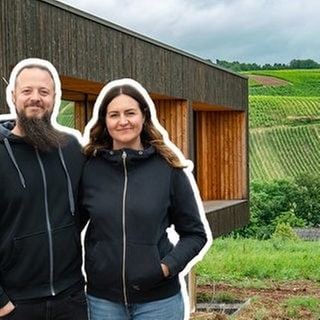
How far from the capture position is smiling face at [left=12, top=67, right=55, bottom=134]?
2.67 m

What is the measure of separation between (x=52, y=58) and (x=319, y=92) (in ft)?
203

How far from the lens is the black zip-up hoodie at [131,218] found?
8.74 ft

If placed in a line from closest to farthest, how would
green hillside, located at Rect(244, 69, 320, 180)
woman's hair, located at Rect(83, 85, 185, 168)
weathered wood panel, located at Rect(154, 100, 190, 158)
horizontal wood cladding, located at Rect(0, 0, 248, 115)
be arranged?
woman's hair, located at Rect(83, 85, 185, 168) → horizontal wood cladding, located at Rect(0, 0, 248, 115) → weathered wood panel, located at Rect(154, 100, 190, 158) → green hillside, located at Rect(244, 69, 320, 180)

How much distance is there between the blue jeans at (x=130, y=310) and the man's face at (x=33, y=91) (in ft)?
2.09

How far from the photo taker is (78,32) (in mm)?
7410

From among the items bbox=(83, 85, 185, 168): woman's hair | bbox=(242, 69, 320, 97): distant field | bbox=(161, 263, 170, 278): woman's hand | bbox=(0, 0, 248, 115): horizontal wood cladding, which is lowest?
bbox=(161, 263, 170, 278): woman's hand

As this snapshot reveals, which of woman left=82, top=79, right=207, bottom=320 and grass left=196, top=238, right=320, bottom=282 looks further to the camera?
grass left=196, top=238, right=320, bottom=282

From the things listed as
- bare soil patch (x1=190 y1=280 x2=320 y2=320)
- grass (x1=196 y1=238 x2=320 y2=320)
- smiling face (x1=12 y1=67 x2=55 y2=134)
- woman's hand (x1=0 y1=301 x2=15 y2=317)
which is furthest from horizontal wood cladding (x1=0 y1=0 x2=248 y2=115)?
grass (x1=196 y1=238 x2=320 y2=320)

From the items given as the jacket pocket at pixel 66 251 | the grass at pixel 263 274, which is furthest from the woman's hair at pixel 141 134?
the grass at pixel 263 274

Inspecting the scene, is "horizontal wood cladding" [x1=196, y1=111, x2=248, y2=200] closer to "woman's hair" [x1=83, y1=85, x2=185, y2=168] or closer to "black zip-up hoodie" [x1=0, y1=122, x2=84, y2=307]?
"woman's hair" [x1=83, y1=85, x2=185, y2=168]

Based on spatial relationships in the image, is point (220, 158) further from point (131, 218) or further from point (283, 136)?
point (283, 136)

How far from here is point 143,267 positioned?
2713 millimetres

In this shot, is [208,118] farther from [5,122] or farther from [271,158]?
[271,158]

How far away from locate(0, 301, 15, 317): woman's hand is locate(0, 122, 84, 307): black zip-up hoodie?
0.02 metres
